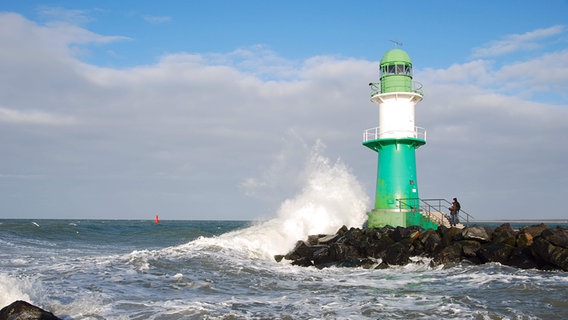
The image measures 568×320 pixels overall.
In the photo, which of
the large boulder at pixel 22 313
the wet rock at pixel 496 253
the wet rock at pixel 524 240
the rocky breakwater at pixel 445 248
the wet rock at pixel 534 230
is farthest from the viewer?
the wet rock at pixel 534 230

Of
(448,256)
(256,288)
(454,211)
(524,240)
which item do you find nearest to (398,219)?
(454,211)

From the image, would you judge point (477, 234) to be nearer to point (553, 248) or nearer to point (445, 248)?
point (445, 248)

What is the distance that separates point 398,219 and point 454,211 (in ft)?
6.79

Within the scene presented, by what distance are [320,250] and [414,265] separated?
8.56ft

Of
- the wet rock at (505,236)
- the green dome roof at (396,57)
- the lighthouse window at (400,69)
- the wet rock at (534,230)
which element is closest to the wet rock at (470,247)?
the wet rock at (505,236)

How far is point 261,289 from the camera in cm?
950

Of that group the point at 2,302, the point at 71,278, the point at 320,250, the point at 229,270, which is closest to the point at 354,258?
the point at 320,250

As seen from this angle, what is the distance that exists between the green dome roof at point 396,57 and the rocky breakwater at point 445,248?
18.5 feet

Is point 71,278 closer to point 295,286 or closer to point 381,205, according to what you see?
point 295,286

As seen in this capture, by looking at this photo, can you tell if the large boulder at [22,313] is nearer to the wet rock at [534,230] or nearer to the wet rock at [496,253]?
the wet rock at [496,253]

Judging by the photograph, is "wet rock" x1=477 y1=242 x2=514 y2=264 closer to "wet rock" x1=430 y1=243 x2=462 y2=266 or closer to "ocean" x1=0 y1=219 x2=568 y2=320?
"ocean" x1=0 y1=219 x2=568 y2=320

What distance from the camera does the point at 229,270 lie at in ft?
37.8

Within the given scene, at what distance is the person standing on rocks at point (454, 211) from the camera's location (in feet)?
55.3

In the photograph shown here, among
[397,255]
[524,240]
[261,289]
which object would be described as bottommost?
[261,289]
